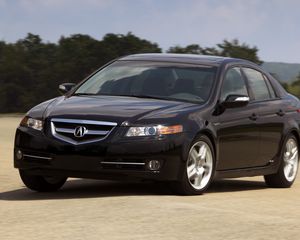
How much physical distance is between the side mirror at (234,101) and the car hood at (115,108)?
600 millimetres

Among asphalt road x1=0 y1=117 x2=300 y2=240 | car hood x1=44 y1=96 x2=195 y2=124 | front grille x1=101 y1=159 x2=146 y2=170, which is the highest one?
car hood x1=44 y1=96 x2=195 y2=124

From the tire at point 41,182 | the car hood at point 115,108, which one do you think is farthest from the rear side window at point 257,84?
the tire at point 41,182

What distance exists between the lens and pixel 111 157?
409 inches

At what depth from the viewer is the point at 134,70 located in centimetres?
1212

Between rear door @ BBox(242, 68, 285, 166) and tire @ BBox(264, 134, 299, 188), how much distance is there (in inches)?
11.0

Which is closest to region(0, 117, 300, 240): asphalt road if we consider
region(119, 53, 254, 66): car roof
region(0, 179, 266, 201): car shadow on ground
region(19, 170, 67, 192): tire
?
region(0, 179, 266, 201): car shadow on ground

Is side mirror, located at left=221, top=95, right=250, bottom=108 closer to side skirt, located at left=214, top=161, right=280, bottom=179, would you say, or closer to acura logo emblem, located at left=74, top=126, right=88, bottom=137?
side skirt, located at left=214, top=161, right=280, bottom=179

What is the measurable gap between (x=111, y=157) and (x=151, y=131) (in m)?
0.50

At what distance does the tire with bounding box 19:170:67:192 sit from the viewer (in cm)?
1126

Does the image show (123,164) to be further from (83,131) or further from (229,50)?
(229,50)

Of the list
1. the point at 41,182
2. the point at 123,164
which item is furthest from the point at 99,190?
the point at 123,164

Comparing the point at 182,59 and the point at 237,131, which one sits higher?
the point at 182,59

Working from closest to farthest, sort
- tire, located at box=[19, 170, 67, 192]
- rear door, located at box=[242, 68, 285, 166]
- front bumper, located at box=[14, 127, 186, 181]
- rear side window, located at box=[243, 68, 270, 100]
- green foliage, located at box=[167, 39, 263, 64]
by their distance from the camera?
1. front bumper, located at box=[14, 127, 186, 181]
2. tire, located at box=[19, 170, 67, 192]
3. rear door, located at box=[242, 68, 285, 166]
4. rear side window, located at box=[243, 68, 270, 100]
5. green foliage, located at box=[167, 39, 263, 64]

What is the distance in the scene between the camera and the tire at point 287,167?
13.3 m
